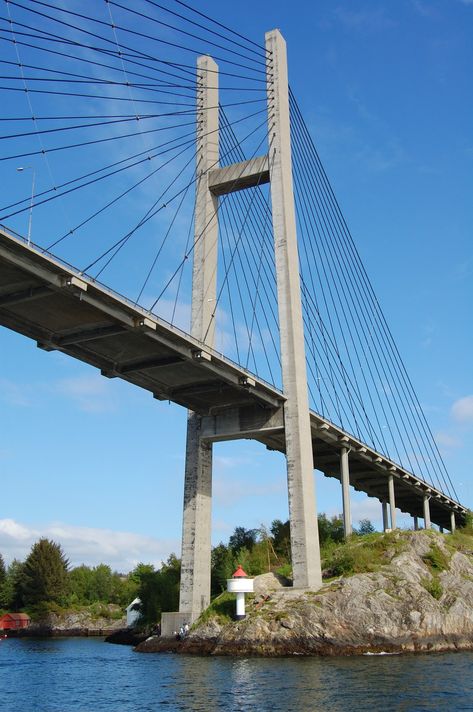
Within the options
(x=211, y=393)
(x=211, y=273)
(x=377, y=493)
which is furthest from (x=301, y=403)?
(x=377, y=493)

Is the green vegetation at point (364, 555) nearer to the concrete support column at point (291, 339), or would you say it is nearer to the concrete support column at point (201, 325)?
the concrete support column at point (291, 339)

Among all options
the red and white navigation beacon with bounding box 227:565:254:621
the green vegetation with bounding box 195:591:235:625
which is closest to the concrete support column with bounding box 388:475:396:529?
the green vegetation with bounding box 195:591:235:625

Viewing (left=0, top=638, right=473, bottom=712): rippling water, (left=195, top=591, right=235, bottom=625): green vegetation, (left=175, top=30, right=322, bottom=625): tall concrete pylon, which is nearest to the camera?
(left=0, top=638, right=473, bottom=712): rippling water

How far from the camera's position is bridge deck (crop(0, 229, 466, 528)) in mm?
34438

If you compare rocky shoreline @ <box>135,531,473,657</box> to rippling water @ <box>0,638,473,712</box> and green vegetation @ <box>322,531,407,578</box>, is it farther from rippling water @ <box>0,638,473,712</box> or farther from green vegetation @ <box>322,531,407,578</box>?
rippling water @ <box>0,638,473,712</box>

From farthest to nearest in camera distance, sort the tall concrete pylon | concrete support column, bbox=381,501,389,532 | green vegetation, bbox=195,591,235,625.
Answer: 1. concrete support column, bbox=381,501,389,532
2. the tall concrete pylon
3. green vegetation, bbox=195,591,235,625

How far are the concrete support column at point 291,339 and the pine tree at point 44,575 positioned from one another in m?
68.4

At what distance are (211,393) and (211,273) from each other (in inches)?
326

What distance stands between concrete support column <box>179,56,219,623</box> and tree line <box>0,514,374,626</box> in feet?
21.4

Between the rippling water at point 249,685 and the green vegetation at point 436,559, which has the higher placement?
the green vegetation at point 436,559

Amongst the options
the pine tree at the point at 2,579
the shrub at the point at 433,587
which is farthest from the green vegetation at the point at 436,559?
the pine tree at the point at 2,579

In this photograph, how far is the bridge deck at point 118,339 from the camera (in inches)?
1356

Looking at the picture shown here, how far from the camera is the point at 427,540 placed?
5191 centimetres

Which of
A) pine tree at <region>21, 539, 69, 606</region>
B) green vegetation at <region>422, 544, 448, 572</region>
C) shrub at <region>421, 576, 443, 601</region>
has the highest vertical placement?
pine tree at <region>21, 539, 69, 606</region>
